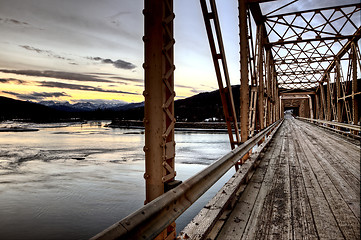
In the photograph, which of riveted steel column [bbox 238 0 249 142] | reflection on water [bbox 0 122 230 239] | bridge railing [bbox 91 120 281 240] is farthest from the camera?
reflection on water [bbox 0 122 230 239]

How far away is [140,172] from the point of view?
17.1 metres

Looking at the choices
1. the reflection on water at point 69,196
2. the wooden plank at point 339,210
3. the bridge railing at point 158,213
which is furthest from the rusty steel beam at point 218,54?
the reflection on water at point 69,196

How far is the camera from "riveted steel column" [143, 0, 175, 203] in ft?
8.14

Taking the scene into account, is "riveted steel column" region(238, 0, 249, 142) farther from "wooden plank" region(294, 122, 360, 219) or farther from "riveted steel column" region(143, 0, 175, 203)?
"riveted steel column" region(143, 0, 175, 203)

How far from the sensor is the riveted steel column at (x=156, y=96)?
2.48 metres

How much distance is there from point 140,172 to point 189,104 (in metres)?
156

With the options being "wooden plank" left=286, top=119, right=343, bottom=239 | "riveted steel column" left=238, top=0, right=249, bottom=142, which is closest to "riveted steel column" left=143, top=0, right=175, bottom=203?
"wooden plank" left=286, top=119, right=343, bottom=239

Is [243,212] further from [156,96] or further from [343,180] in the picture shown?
[343,180]

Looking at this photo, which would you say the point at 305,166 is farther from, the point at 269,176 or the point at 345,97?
the point at 345,97

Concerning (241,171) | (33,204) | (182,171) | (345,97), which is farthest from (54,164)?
(345,97)

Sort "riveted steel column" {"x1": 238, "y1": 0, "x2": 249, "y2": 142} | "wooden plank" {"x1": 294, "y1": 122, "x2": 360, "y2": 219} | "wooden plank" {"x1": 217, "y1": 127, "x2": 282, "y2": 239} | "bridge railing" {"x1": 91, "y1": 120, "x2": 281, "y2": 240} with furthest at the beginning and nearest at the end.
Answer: "riveted steel column" {"x1": 238, "y1": 0, "x2": 249, "y2": 142} → "wooden plank" {"x1": 294, "y1": 122, "x2": 360, "y2": 219} → "wooden plank" {"x1": 217, "y1": 127, "x2": 282, "y2": 239} → "bridge railing" {"x1": 91, "y1": 120, "x2": 281, "y2": 240}

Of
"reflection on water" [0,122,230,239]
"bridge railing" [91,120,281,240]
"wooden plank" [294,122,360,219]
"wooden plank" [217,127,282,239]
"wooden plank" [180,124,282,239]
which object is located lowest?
"reflection on water" [0,122,230,239]

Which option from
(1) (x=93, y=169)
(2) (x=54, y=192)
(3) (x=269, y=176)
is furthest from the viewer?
(1) (x=93, y=169)

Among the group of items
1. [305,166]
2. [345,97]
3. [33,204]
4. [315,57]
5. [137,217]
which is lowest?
[33,204]
